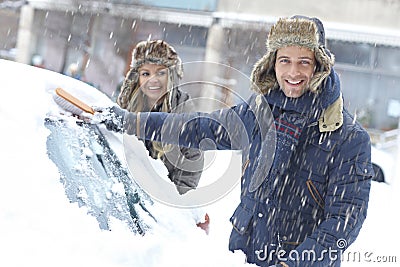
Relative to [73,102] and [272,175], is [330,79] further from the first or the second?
[73,102]

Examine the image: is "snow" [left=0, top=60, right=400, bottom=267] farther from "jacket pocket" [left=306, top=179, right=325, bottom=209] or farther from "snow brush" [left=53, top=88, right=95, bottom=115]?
"jacket pocket" [left=306, top=179, right=325, bottom=209]

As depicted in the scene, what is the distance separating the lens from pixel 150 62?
410 centimetres

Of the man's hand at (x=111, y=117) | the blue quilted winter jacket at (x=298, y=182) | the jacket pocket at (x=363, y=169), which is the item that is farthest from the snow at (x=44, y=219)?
the jacket pocket at (x=363, y=169)

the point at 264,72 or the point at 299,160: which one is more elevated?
the point at 264,72

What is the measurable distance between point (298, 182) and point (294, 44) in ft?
2.15

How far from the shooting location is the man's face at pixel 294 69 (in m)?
2.69

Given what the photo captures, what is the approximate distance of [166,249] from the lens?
2.06 m

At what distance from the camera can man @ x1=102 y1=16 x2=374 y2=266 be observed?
251 centimetres

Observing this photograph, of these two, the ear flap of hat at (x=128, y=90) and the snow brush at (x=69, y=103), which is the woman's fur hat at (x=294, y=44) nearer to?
the snow brush at (x=69, y=103)

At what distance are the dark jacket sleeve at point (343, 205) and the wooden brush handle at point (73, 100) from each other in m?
1.17

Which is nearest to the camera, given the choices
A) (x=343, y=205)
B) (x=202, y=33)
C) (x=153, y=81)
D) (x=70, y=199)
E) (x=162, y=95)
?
(x=70, y=199)

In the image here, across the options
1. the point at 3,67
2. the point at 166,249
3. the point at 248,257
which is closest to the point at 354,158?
the point at 248,257

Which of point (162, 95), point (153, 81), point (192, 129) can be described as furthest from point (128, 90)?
point (192, 129)

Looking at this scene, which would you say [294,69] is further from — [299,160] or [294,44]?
[299,160]
